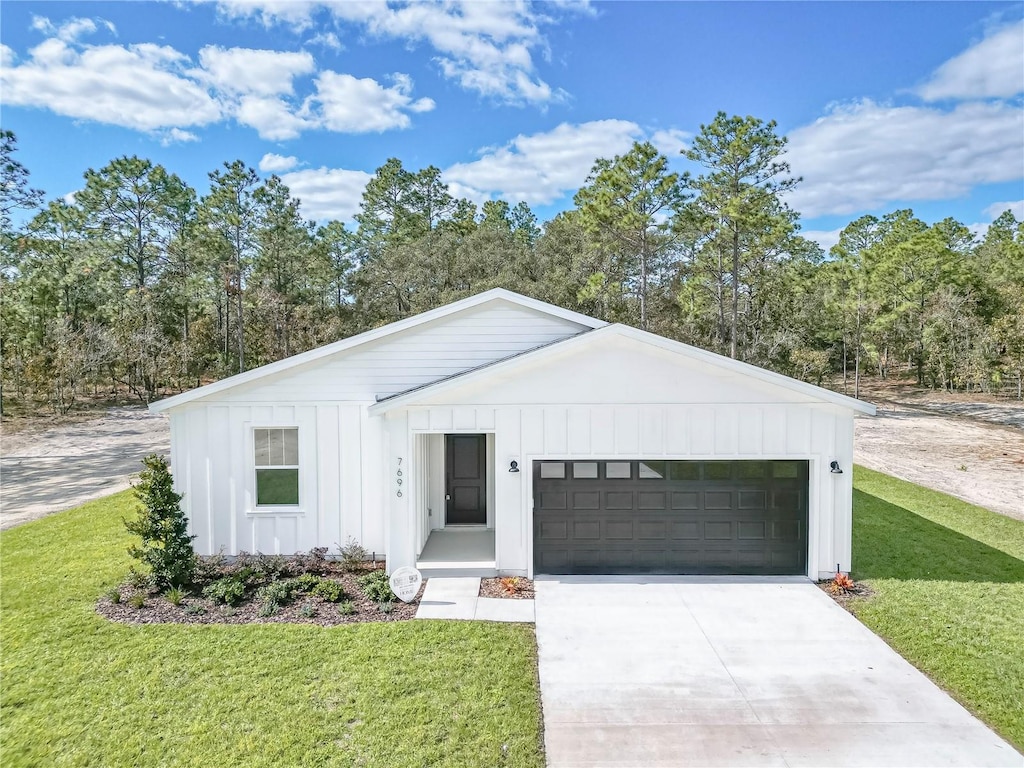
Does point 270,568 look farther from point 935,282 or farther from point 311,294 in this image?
point 935,282

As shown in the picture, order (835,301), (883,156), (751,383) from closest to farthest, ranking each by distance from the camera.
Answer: (751,383)
(883,156)
(835,301)

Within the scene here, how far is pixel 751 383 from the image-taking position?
29.2ft

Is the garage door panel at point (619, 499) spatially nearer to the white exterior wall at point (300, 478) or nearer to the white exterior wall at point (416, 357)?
the white exterior wall at point (416, 357)

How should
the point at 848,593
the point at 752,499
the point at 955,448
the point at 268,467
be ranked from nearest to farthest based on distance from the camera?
the point at 848,593, the point at 752,499, the point at 268,467, the point at 955,448

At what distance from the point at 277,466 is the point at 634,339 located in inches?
250

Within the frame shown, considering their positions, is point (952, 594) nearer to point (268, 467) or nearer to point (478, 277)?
point (268, 467)

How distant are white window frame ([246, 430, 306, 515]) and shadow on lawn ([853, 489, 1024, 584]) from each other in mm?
9319

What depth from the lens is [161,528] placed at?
8469 mm

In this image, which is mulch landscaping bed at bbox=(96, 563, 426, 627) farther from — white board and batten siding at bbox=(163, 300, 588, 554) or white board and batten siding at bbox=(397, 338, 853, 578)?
white board and batten siding at bbox=(397, 338, 853, 578)

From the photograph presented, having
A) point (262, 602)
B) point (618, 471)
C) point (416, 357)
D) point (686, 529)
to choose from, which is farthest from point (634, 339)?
point (262, 602)


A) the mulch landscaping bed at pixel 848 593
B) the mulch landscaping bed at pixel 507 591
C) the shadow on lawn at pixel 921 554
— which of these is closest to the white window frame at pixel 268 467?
the mulch landscaping bed at pixel 507 591

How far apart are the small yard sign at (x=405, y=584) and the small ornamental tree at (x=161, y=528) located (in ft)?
10.7

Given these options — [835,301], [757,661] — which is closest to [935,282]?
[835,301]

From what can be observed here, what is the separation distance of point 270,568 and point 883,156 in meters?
21.7
